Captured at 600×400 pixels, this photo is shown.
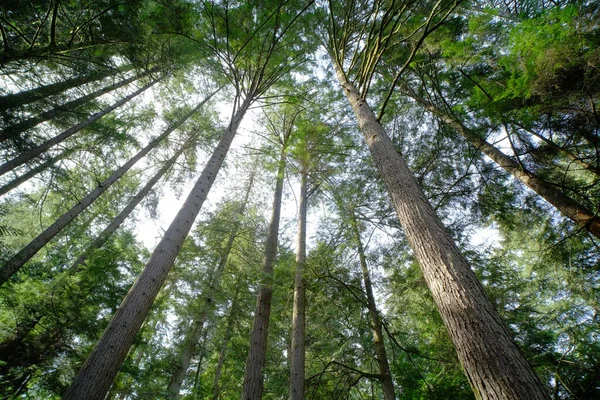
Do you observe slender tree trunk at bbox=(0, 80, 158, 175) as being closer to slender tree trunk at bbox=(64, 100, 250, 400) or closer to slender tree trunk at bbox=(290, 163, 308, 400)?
slender tree trunk at bbox=(64, 100, 250, 400)

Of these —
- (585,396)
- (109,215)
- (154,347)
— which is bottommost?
(585,396)

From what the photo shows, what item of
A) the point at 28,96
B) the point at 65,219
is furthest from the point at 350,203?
the point at 65,219

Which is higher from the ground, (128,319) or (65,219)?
(65,219)

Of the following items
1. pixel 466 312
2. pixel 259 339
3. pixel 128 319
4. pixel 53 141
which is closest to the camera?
pixel 466 312

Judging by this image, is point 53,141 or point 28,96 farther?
point 53,141

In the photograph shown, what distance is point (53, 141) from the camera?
8.52m

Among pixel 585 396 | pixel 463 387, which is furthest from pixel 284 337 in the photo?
pixel 585 396

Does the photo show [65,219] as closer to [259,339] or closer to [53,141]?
[53,141]

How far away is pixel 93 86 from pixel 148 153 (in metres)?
3.43

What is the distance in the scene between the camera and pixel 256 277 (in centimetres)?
634

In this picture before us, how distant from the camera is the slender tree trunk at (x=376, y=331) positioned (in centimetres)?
527

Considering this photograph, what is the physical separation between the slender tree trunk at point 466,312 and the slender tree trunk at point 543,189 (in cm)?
249

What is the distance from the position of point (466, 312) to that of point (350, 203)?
5599 mm

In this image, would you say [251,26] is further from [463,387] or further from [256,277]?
[463,387]
